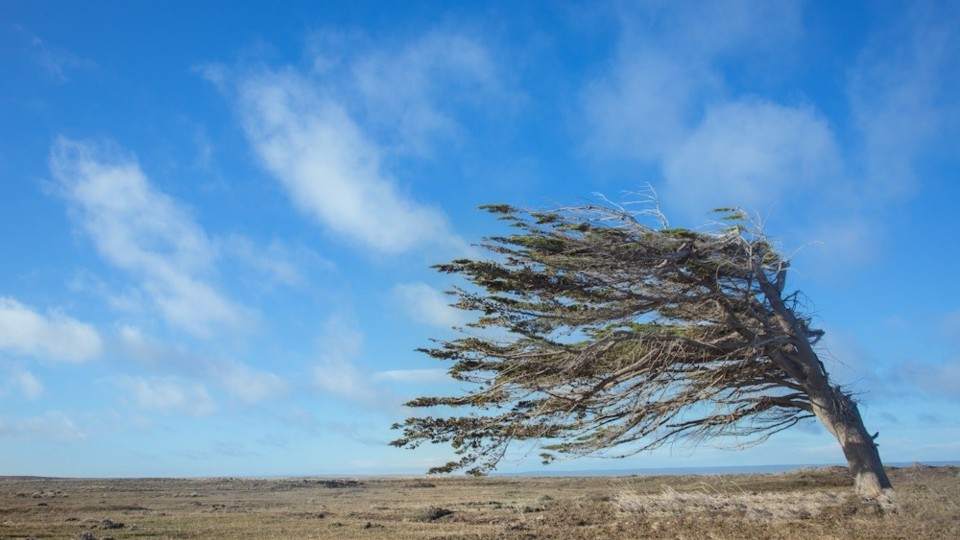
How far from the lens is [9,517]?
26500mm

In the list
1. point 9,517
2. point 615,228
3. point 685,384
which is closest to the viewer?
point 615,228

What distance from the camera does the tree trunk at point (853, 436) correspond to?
1616cm

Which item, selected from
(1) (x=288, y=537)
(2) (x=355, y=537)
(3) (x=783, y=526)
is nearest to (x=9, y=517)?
(1) (x=288, y=537)

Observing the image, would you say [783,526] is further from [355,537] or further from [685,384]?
[355,537]

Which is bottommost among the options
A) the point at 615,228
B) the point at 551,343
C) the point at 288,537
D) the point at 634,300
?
the point at 288,537

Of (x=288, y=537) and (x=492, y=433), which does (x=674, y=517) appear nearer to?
(x=492, y=433)

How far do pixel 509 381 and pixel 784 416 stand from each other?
293 inches

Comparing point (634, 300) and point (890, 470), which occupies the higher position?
point (634, 300)

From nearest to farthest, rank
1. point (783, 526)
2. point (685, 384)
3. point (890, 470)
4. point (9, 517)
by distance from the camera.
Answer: point (783, 526)
point (685, 384)
point (9, 517)
point (890, 470)

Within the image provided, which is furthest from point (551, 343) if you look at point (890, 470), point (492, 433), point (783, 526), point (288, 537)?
point (890, 470)

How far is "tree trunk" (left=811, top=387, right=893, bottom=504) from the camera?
1616 centimetres

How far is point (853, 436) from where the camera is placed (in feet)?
55.1

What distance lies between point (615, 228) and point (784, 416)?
709 centimetres

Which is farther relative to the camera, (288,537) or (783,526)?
(288,537)
